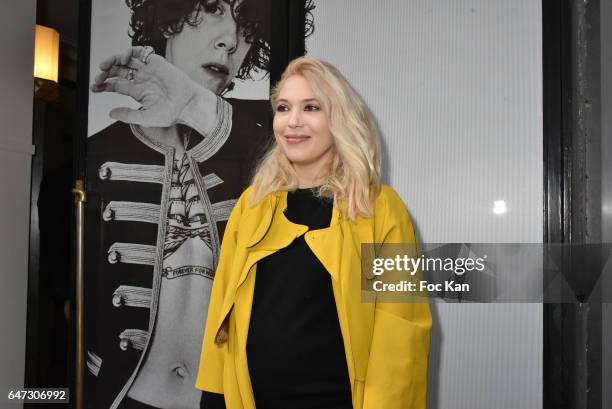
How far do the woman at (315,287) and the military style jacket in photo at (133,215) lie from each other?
0.63 m

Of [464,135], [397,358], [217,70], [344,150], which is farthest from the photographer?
[217,70]

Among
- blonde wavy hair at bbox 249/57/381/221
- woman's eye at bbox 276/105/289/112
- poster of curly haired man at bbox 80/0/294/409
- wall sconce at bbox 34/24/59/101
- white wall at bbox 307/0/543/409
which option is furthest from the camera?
wall sconce at bbox 34/24/59/101

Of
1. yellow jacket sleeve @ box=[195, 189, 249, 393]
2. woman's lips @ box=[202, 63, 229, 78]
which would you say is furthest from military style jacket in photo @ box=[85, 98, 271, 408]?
yellow jacket sleeve @ box=[195, 189, 249, 393]

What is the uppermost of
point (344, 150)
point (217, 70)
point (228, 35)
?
point (228, 35)

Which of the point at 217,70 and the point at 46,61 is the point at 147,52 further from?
the point at 46,61

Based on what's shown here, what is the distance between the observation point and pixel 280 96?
5.16 feet

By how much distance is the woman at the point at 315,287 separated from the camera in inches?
54.8

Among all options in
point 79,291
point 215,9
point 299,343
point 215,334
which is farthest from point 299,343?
point 215,9

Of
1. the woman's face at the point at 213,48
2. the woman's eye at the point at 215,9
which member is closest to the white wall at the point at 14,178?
the woman's face at the point at 213,48

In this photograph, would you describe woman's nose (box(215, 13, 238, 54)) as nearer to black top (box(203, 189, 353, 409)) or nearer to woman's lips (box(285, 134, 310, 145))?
woman's lips (box(285, 134, 310, 145))

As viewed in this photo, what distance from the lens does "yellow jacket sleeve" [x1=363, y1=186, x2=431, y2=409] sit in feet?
4.45

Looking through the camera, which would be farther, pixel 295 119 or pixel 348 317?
pixel 295 119

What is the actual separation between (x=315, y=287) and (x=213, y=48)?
120cm

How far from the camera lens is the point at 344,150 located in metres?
1.51
